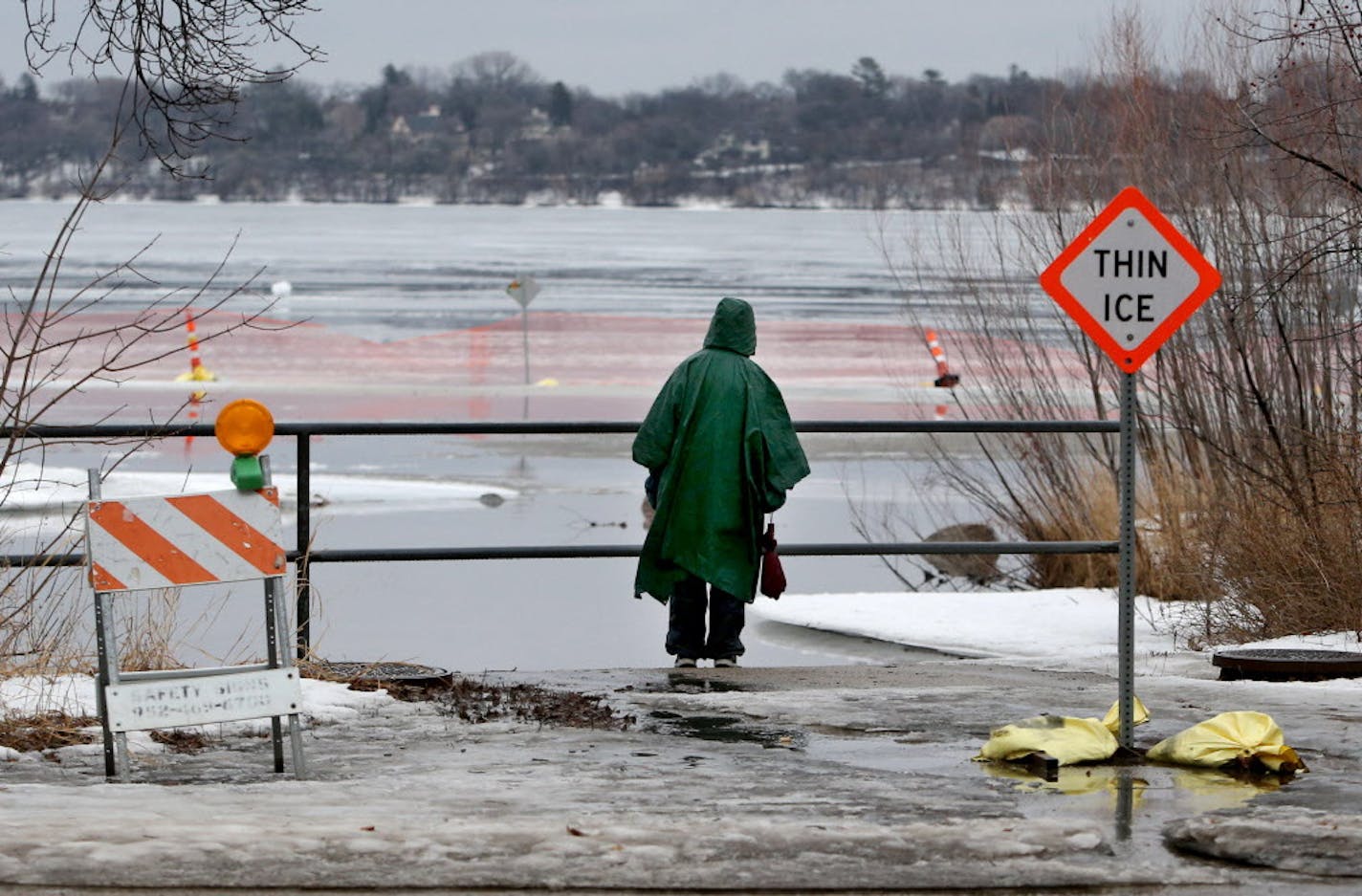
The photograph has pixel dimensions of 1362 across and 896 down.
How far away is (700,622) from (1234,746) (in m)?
3.37

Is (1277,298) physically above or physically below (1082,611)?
above

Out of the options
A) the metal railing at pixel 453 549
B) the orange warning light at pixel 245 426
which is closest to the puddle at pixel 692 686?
the metal railing at pixel 453 549

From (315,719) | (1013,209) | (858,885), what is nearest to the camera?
(858,885)

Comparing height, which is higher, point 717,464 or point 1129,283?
point 1129,283

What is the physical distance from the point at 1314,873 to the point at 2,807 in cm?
358

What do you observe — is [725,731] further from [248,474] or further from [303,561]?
[303,561]

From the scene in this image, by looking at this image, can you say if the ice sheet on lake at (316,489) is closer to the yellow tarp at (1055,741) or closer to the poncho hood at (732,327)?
the poncho hood at (732,327)

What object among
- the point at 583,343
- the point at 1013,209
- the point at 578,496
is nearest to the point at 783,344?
the point at 583,343

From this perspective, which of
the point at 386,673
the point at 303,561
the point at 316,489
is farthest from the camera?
the point at 316,489

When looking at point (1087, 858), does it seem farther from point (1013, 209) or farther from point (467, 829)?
point (1013, 209)

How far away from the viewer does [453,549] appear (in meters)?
9.66

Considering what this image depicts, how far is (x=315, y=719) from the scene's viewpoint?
799 centimetres

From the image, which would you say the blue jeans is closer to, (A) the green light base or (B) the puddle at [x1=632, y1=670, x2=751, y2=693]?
(B) the puddle at [x1=632, y1=670, x2=751, y2=693]

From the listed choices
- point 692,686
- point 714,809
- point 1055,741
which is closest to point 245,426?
point 714,809
